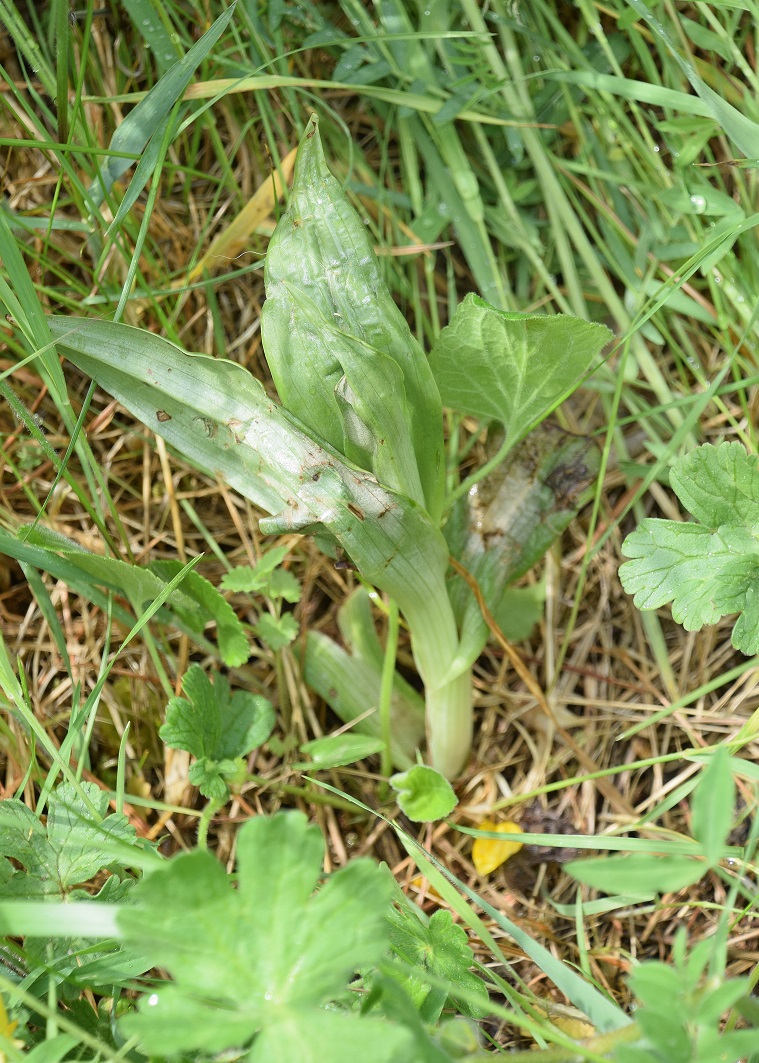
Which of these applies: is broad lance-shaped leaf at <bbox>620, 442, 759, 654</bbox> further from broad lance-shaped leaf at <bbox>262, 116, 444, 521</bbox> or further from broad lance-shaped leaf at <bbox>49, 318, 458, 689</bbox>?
broad lance-shaped leaf at <bbox>262, 116, 444, 521</bbox>

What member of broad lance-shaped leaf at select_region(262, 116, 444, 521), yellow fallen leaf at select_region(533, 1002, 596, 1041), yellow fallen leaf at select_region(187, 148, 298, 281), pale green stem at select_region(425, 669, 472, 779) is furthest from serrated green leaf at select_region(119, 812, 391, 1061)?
yellow fallen leaf at select_region(187, 148, 298, 281)

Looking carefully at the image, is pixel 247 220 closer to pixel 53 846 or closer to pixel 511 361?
pixel 511 361

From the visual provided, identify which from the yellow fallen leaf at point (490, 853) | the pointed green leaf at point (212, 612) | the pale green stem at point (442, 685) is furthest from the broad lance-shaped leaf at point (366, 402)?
the yellow fallen leaf at point (490, 853)

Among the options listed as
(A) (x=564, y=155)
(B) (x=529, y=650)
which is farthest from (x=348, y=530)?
(A) (x=564, y=155)

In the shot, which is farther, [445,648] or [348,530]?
[445,648]

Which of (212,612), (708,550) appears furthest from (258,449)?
(708,550)

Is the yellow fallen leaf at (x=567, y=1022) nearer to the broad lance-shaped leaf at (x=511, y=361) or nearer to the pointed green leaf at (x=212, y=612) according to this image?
the pointed green leaf at (x=212, y=612)

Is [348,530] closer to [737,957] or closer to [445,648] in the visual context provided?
[445,648]
